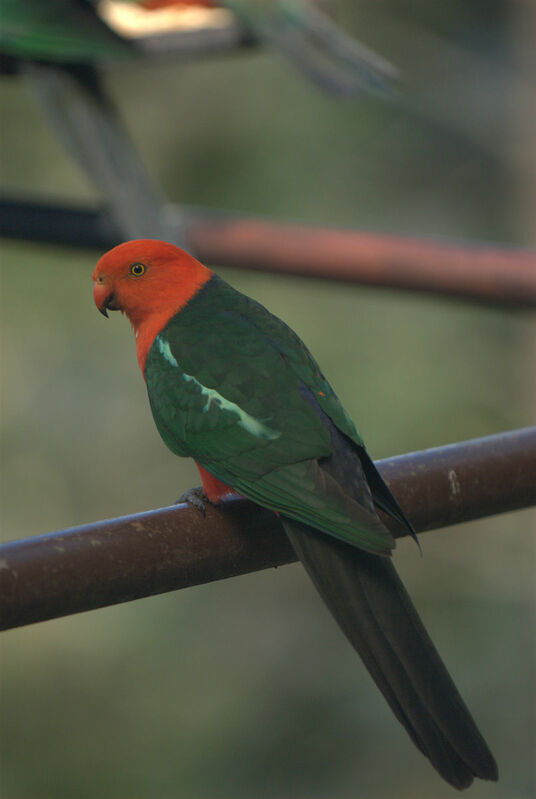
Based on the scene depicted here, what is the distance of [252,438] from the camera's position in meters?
1.40

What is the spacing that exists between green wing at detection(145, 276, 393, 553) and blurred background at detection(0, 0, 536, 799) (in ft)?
13.9

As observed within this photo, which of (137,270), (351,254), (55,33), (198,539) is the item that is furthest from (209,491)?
(55,33)

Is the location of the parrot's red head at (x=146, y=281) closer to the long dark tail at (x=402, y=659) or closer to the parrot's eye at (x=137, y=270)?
the parrot's eye at (x=137, y=270)

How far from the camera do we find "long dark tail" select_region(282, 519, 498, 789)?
1.10m

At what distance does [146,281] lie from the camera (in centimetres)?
170

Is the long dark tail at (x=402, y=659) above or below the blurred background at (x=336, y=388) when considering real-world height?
above

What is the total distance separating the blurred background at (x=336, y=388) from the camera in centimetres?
607

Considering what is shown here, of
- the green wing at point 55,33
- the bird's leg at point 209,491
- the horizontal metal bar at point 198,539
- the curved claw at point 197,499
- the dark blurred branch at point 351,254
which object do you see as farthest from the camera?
the green wing at point 55,33

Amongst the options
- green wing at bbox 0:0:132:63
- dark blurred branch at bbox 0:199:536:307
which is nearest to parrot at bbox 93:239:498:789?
dark blurred branch at bbox 0:199:536:307

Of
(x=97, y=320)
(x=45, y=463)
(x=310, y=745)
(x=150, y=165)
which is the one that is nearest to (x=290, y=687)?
(x=310, y=745)

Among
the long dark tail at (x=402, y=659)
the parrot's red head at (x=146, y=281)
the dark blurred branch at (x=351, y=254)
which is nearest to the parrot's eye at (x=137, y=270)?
the parrot's red head at (x=146, y=281)

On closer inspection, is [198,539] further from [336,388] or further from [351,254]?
[336,388]

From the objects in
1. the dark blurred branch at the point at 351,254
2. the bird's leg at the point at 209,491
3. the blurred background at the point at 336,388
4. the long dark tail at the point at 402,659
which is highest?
the long dark tail at the point at 402,659

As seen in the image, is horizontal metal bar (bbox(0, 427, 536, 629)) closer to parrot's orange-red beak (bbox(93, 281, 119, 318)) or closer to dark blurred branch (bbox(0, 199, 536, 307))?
parrot's orange-red beak (bbox(93, 281, 119, 318))
